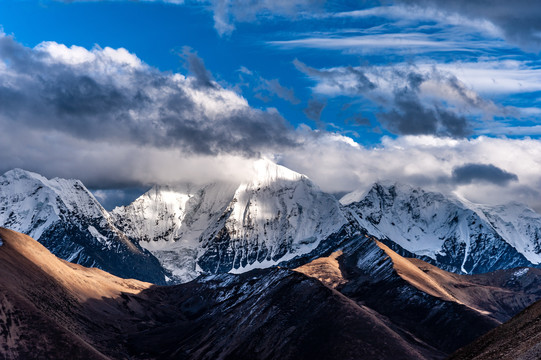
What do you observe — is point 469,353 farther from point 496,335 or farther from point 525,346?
point 525,346

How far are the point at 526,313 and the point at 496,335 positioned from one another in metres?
7.82

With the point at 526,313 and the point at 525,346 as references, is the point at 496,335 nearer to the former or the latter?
the point at 526,313

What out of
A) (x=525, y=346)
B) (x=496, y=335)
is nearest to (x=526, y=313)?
(x=496, y=335)

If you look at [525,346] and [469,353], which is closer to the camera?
[525,346]

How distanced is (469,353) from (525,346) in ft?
67.0

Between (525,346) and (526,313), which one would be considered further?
(526,313)

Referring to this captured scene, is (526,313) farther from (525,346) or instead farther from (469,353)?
(525,346)

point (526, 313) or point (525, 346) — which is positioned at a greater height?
point (526, 313)

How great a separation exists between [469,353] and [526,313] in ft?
45.6

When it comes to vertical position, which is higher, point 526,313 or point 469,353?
point 526,313

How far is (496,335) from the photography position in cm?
13000

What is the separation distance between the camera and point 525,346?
4318 inches

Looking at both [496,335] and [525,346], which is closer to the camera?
[525,346]

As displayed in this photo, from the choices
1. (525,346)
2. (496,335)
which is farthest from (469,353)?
(525,346)
